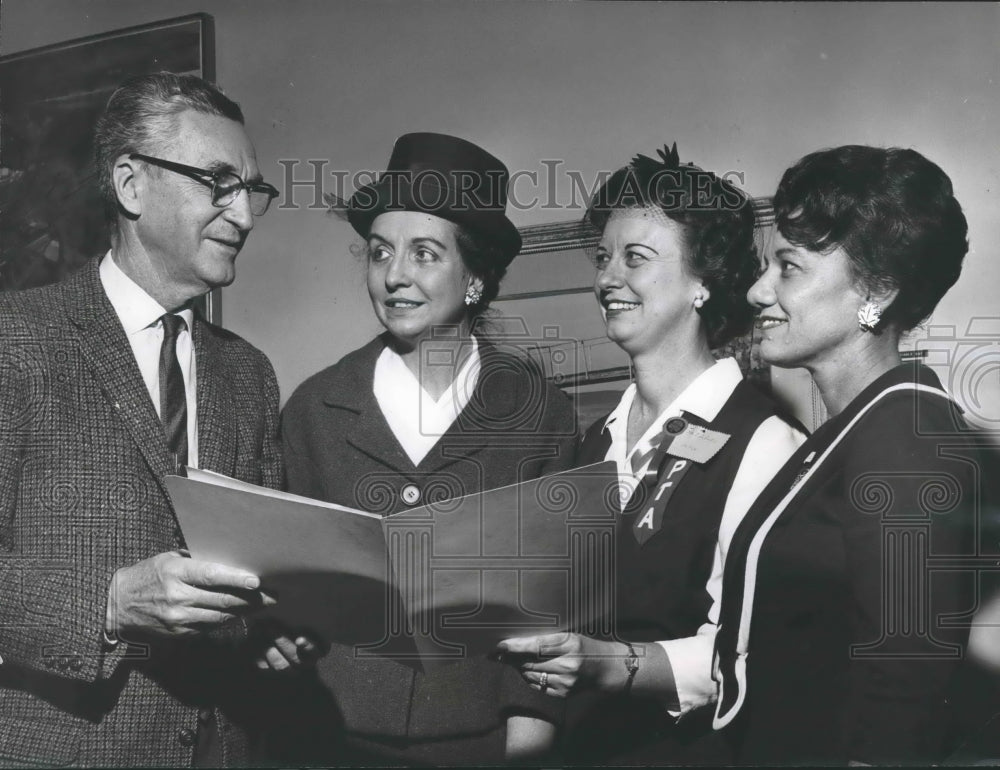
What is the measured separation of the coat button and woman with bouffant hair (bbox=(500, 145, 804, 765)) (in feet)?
1.23

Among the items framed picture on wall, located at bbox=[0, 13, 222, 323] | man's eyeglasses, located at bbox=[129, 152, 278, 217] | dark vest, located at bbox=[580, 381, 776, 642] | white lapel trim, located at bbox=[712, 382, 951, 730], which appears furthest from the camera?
framed picture on wall, located at bbox=[0, 13, 222, 323]

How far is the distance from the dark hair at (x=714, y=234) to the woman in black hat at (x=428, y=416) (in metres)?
0.35

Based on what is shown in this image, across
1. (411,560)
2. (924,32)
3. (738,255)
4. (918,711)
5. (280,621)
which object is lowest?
(918,711)

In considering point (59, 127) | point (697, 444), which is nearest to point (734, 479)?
point (697, 444)

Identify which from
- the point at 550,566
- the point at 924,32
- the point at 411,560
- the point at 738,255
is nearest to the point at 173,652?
the point at 411,560

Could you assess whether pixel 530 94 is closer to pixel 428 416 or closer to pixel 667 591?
pixel 428 416

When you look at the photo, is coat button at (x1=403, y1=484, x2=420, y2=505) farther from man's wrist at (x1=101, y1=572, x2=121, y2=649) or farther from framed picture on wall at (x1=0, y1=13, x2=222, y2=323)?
framed picture on wall at (x1=0, y1=13, x2=222, y2=323)

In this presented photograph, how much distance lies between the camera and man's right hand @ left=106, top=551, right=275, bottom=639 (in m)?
1.73

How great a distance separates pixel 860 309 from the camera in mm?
1998

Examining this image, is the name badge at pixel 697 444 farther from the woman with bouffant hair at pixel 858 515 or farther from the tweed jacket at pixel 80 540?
the tweed jacket at pixel 80 540

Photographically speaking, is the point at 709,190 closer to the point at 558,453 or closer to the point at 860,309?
the point at 860,309

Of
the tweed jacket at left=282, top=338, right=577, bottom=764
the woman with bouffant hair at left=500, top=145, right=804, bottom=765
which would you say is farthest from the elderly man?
the woman with bouffant hair at left=500, top=145, right=804, bottom=765

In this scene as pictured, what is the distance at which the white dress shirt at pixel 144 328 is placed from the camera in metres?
2.06

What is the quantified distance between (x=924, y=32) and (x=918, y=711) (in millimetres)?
1486
